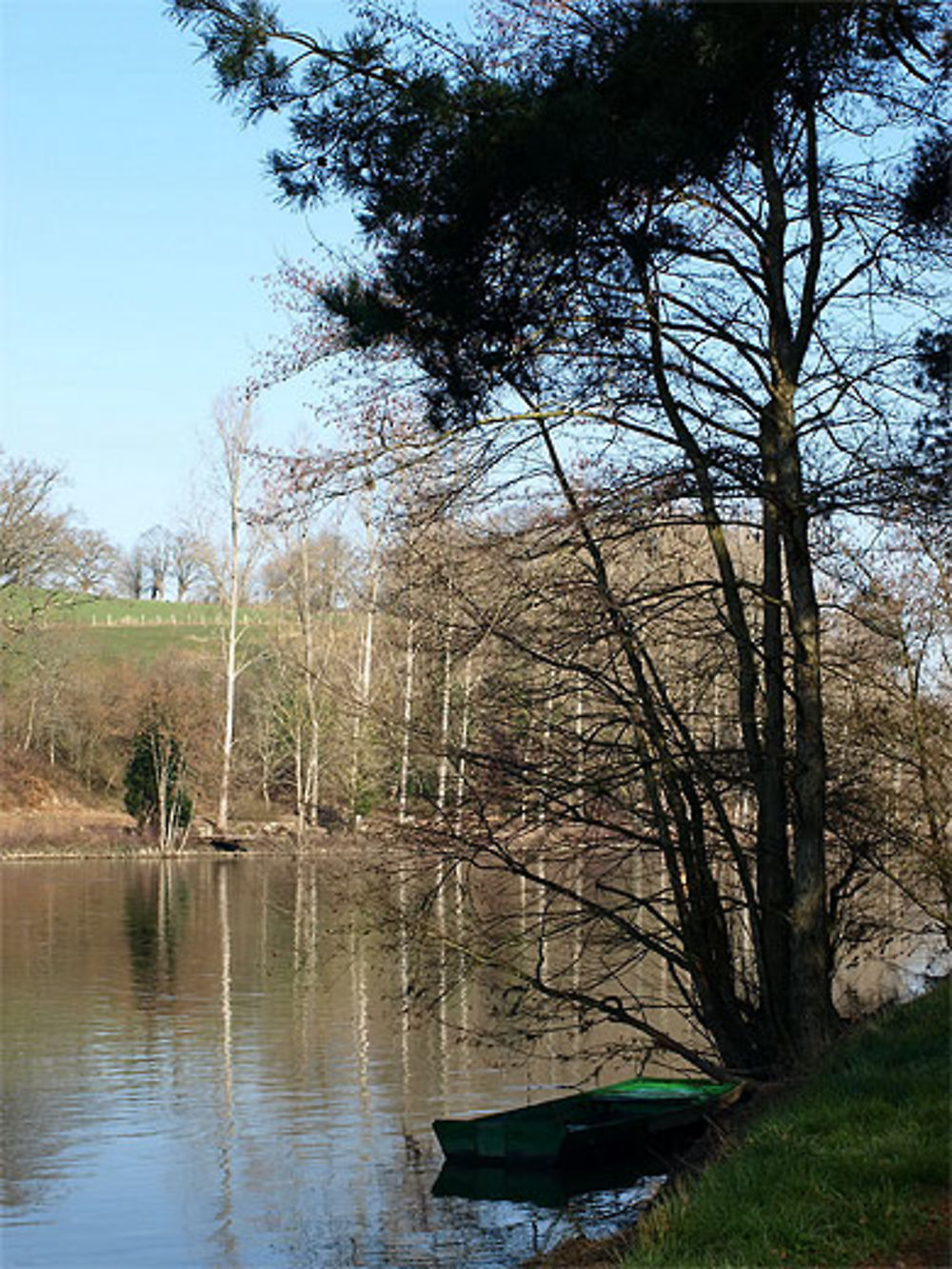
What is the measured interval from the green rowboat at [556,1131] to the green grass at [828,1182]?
3.40 meters

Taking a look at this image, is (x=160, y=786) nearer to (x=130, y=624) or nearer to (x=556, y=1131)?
(x=556, y=1131)

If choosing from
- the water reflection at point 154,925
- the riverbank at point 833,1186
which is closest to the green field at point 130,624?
the water reflection at point 154,925

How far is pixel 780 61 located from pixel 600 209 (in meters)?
1.31

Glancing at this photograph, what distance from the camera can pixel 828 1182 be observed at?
241 inches

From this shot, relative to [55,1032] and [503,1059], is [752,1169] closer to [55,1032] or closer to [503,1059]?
[503,1059]

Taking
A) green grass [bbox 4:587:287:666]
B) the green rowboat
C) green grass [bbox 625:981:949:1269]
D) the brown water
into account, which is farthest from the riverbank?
green grass [bbox 4:587:287:666]

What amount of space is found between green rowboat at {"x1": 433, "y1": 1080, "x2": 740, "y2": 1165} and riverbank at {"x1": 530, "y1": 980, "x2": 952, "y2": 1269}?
2.91 meters

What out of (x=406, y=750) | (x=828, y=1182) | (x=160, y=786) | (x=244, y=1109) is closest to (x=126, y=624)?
(x=160, y=786)

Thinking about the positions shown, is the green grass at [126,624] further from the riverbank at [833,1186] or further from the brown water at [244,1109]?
the riverbank at [833,1186]

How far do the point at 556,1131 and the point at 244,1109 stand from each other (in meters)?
3.36

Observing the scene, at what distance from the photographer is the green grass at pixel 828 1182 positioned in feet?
18.6

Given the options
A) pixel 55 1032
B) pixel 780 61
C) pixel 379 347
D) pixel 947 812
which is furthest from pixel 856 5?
pixel 55 1032

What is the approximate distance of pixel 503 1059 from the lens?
15984 mm

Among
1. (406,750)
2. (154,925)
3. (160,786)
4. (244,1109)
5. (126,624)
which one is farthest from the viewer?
(126,624)
